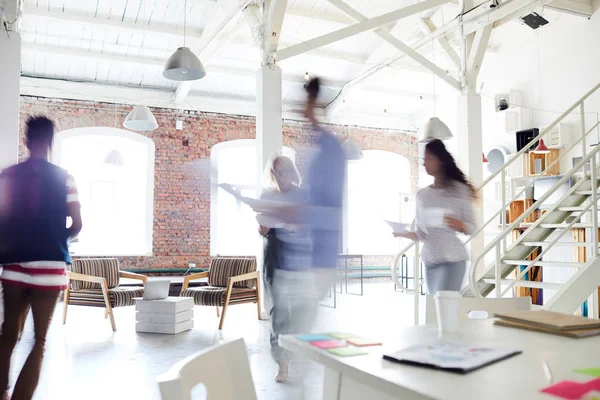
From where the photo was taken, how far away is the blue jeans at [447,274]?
3.10 metres

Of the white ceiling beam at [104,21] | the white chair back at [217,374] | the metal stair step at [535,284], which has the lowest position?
the metal stair step at [535,284]

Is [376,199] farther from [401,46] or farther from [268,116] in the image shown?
[268,116]

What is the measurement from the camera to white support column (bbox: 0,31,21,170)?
16.3 ft

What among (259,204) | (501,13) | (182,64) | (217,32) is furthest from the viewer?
(217,32)

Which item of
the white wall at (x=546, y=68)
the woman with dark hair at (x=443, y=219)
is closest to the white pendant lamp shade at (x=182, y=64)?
the woman with dark hair at (x=443, y=219)

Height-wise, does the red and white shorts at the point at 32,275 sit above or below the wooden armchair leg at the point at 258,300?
above

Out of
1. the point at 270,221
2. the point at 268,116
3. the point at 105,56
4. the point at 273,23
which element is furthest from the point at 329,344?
the point at 105,56

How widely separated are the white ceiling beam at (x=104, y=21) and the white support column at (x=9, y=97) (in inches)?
118

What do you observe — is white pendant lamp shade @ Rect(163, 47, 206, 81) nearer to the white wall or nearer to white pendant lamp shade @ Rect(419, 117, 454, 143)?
white pendant lamp shade @ Rect(419, 117, 454, 143)

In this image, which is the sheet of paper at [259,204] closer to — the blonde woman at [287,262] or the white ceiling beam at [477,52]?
the blonde woman at [287,262]

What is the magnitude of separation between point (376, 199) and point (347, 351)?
12.1 metres

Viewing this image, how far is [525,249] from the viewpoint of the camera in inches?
199

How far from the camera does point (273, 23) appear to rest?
6.48 meters

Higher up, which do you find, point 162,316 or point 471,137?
point 471,137
